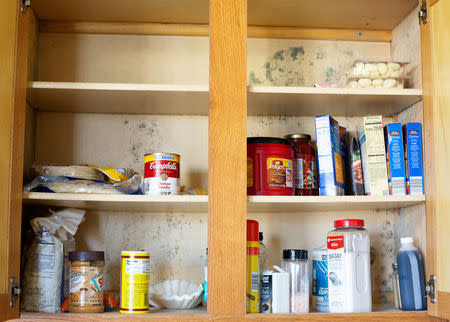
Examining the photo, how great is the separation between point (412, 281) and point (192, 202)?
67 centimetres

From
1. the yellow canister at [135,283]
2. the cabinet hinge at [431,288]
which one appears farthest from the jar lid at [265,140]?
the cabinet hinge at [431,288]

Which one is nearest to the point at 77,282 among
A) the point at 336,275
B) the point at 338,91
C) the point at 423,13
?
the point at 336,275

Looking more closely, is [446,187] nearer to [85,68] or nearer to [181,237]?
[181,237]

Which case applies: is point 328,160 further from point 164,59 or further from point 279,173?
point 164,59

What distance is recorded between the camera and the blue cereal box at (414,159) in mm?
1746

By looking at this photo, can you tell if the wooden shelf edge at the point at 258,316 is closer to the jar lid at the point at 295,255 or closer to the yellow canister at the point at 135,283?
the yellow canister at the point at 135,283

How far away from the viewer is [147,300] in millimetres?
1642

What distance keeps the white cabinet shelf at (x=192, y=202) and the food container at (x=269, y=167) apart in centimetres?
5

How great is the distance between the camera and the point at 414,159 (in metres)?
1.76

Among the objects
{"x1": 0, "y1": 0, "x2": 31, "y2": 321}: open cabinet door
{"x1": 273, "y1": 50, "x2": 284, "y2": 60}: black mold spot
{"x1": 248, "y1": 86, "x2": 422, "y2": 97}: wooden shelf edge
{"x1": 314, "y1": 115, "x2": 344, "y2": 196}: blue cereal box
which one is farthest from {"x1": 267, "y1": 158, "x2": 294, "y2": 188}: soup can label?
{"x1": 0, "y1": 0, "x2": 31, "y2": 321}: open cabinet door

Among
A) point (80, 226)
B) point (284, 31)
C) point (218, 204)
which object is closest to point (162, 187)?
point (218, 204)

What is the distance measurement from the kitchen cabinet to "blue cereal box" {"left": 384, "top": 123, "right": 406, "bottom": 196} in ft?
0.16

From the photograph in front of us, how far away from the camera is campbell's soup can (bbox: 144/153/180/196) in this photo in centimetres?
167

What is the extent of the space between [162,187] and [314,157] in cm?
52
